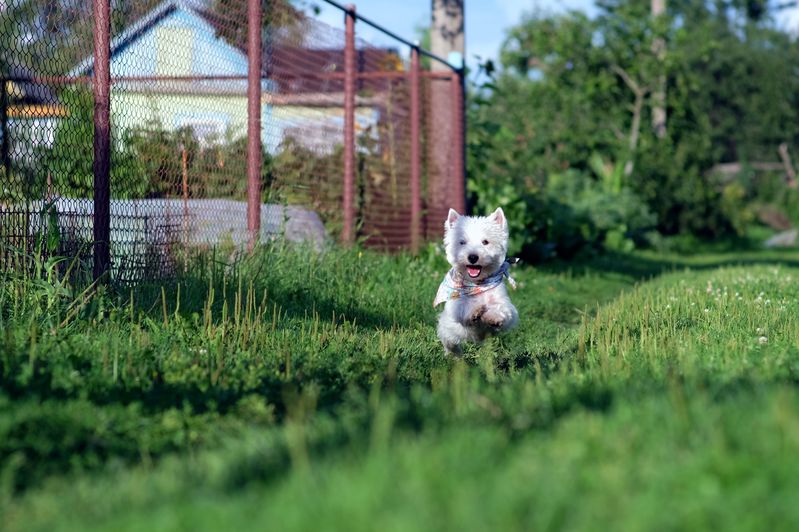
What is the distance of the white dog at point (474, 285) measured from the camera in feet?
24.1

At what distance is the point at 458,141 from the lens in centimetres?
1453

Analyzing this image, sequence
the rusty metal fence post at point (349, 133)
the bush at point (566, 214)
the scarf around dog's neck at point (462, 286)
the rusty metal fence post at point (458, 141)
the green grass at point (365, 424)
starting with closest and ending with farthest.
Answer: the green grass at point (365, 424), the scarf around dog's neck at point (462, 286), the rusty metal fence post at point (349, 133), the rusty metal fence post at point (458, 141), the bush at point (566, 214)

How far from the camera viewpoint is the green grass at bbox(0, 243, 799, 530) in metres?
2.85

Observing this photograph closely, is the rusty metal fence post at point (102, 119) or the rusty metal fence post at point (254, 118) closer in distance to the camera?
the rusty metal fence post at point (102, 119)

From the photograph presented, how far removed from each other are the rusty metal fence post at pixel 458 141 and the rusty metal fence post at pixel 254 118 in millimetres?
5222

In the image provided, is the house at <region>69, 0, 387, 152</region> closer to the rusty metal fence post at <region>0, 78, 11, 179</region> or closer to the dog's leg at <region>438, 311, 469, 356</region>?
the rusty metal fence post at <region>0, 78, 11, 179</region>

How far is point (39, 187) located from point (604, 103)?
22.7m

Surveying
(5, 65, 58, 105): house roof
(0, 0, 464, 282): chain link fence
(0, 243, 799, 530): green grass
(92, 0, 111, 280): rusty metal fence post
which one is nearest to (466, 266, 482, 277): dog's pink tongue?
(0, 243, 799, 530): green grass

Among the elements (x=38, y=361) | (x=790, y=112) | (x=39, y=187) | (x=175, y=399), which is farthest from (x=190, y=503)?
(x=790, y=112)

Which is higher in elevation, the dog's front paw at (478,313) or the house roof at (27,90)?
the house roof at (27,90)

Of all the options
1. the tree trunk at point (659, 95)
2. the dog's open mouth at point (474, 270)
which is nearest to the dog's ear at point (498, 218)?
the dog's open mouth at point (474, 270)

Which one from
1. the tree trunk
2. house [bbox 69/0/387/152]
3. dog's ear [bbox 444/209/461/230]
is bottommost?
dog's ear [bbox 444/209/461/230]

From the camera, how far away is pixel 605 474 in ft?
9.91

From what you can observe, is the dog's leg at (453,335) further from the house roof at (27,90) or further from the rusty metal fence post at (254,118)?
the house roof at (27,90)
